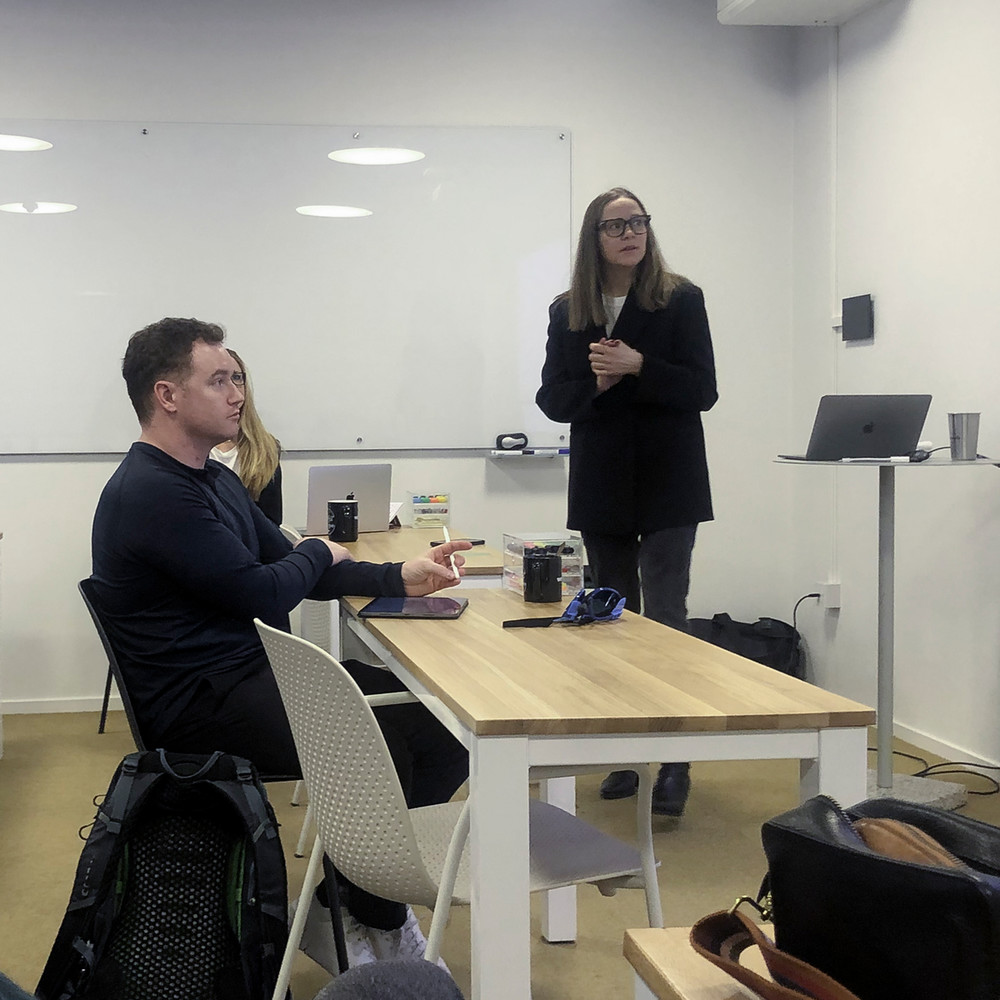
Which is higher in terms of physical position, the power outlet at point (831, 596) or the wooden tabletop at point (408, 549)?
the wooden tabletop at point (408, 549)

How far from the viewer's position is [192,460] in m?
2.47

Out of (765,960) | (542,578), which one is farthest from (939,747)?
(765,960)

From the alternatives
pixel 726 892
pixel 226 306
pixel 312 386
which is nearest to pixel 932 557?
pixel 726 892

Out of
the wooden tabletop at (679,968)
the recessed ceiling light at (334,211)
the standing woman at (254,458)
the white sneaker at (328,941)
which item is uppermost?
the recessed ceiling light at (334,211)

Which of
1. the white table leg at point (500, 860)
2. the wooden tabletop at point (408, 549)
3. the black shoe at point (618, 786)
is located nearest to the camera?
the white table leg at point (500, 860)

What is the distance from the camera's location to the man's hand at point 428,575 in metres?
2.45

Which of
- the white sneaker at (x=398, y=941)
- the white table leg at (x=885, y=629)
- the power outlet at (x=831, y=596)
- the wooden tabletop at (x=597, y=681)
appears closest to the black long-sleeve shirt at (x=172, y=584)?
the wooden tabletop at (x=597, y=681)

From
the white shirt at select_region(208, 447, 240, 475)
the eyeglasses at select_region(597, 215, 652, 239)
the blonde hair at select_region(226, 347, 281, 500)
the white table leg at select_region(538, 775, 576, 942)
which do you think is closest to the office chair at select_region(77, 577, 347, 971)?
the white table leg at select_region(538, 775, 576, 942)

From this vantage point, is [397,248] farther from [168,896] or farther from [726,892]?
[168,896]

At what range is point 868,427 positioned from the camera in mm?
3426

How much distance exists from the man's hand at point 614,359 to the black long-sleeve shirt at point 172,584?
39.8 inches

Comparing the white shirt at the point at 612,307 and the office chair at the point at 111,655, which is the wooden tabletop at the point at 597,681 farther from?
the white shirt at the point at 612,307

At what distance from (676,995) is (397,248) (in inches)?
174

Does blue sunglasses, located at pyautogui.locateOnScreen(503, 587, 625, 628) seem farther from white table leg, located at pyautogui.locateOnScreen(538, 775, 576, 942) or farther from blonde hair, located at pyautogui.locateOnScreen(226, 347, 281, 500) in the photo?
blonde hair, located at pyautogui.locateOnScreen(226, 347, 281, 500)
